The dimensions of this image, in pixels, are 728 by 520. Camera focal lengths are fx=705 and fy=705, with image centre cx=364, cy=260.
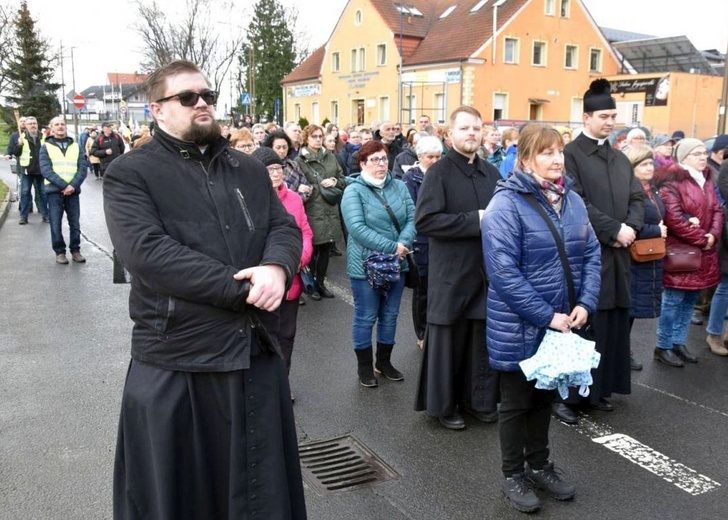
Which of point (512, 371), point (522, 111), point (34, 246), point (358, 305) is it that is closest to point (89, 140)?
point (34, 246)

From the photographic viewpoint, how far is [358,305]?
567 centimetres

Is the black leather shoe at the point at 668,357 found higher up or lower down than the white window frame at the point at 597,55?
lower down

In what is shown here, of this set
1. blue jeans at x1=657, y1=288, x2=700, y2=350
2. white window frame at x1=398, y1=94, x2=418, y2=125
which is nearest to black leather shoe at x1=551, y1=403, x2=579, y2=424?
blue jeans at x1=657, y1=288, x2=700, y2=350

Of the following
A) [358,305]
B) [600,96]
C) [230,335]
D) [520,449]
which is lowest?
[520,449]

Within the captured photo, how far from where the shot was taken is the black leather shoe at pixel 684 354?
6334 millimetres

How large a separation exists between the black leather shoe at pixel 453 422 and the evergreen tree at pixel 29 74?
57241mm

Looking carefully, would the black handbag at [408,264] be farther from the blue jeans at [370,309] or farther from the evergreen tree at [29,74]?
the evergreen tree at [29,74]

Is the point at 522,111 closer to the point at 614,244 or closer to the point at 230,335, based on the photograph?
the point at 614,244

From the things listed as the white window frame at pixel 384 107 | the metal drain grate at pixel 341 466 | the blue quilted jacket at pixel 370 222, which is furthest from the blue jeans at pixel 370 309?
A: the white window frame at pixel 384 107

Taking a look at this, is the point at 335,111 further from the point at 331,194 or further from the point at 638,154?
the point at 638,154

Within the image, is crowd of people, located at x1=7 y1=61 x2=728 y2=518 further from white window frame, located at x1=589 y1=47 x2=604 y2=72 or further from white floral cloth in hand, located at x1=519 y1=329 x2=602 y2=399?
white window frame, located at x1=589 y1=47 x2=604 y2=72

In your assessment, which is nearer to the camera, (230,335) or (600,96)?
(230,335)

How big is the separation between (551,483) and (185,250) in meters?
2.52

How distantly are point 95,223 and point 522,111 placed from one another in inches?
1376
